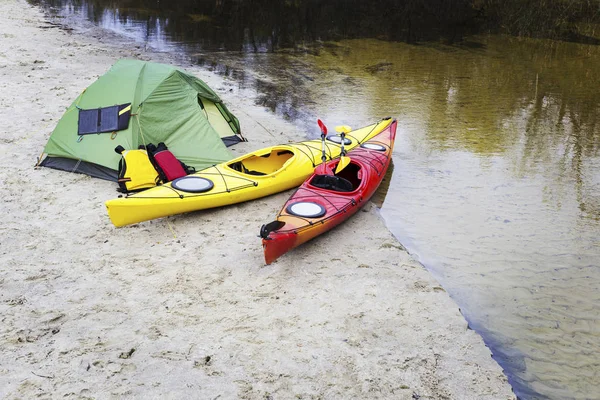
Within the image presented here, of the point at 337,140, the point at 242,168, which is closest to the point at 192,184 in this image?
the point at 242,168

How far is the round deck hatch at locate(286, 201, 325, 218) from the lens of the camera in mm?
6164

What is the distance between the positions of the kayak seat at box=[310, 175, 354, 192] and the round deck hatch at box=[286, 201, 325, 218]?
0.48m

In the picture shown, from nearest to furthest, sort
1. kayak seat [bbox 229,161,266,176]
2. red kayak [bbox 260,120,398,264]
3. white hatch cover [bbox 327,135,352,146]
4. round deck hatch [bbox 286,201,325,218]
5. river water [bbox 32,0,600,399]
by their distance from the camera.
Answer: river water [bbox 32,0,600,399]
red kayak [bbox 260,120,398,264]
round deck hatch [bbox 286,201,325,218]
kayak seat [bbox 229,161,266,176]
white hatch cover [bbox 327,135,352,146]

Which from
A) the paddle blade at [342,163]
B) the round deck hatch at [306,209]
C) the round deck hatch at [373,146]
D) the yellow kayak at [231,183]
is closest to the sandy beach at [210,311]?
the yellow kayak at [231,183]

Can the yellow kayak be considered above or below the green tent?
below

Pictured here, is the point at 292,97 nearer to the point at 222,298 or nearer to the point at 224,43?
the point at 224,43

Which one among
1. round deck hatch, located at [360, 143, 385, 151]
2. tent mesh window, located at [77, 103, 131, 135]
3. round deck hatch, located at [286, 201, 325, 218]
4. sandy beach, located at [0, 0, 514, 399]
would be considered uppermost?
tent mesh window, located at [77, 103, 131, 135]

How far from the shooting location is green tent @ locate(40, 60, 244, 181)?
7.52 metres

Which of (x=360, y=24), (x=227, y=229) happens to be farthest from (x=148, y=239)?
(x=360, y=24)

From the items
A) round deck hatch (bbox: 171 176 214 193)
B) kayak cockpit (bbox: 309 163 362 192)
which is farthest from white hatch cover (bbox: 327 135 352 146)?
round deck hatch (bbox: 171 176 214 193)

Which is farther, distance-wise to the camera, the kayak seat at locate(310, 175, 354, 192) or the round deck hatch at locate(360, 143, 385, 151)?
the round deck hatch at locate(360, 143, 385, 151)

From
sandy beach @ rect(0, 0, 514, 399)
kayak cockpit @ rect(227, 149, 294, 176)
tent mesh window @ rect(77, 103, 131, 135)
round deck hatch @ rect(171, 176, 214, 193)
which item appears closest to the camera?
sandy beach @ rect(0, 0, 514, 399)

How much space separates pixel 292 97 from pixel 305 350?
8005 mm

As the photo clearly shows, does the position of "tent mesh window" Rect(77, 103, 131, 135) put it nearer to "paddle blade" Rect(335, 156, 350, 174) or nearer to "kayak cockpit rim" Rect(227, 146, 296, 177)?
"kayak cockpit rim" Rect(227, 146, 296, 177)
